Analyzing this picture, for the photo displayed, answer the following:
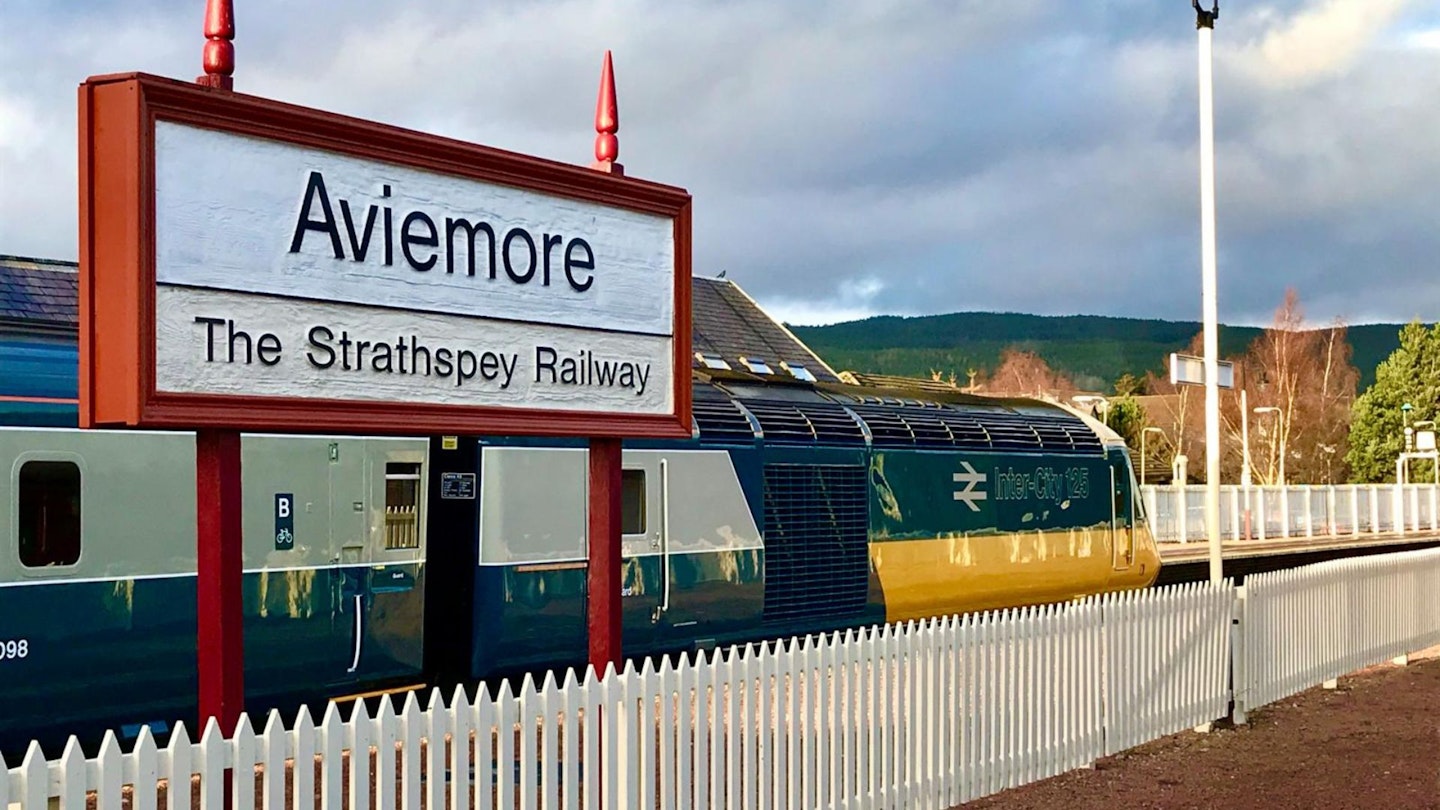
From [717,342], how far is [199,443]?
1124 inches

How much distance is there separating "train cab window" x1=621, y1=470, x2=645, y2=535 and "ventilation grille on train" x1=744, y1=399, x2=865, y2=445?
5.90 feet

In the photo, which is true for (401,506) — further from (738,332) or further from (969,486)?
(738,332)

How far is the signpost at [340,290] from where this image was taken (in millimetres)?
5648

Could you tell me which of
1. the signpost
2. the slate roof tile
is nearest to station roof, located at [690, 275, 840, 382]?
the slate roof tile

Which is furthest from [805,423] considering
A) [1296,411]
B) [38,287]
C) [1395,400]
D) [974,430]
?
[1296,411]

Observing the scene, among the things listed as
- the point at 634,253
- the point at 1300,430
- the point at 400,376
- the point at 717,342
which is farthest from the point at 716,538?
the point at 1300,430

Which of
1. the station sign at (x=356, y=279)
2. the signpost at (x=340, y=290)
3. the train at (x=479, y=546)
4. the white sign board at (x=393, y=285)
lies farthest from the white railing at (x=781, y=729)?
the white sign board at (x=393, y=285)

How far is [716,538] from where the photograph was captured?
43.4 feet

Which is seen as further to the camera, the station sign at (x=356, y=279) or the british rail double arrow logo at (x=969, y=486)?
the british rail double arrow logo at (x=969, y=486)

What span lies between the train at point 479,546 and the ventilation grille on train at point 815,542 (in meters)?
0.03

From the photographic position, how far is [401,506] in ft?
35.9

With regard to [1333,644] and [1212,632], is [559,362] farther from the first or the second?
[1333,644]

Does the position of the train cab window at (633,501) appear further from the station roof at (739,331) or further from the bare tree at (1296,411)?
the bare tree at (1296,411)

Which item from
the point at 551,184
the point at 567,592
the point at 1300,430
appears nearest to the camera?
the point at 551,184
